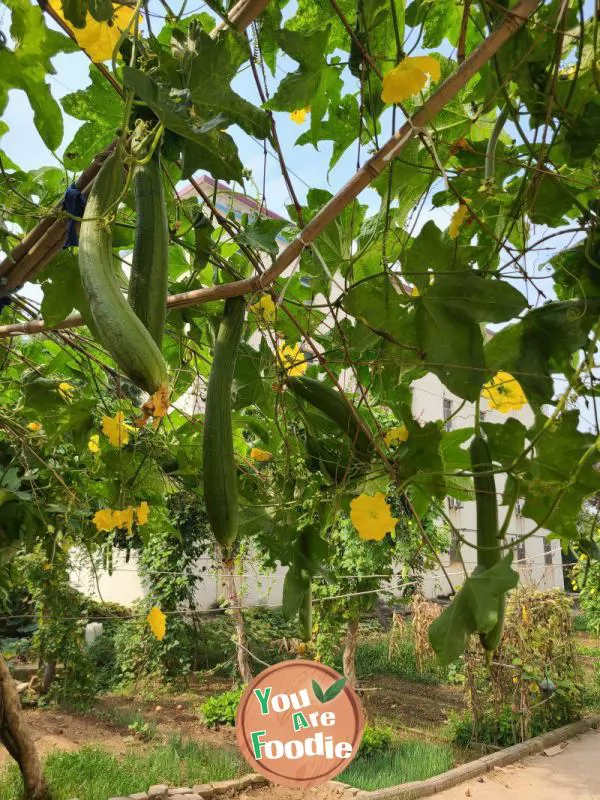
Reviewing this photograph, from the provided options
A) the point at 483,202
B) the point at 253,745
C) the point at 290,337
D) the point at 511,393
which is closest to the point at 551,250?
the point at 483,202

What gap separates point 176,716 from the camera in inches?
252

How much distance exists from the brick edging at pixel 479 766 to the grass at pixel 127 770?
3.59 feet

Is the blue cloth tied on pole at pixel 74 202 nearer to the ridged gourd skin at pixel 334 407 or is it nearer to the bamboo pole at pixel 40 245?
the bamboo pole at pixel 40 245

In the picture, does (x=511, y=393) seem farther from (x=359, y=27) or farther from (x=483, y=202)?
(x=359, y=27)

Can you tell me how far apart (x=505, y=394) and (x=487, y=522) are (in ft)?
1.01

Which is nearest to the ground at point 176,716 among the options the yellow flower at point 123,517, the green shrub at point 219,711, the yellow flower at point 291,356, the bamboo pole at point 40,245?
the green shrub at point 219,711

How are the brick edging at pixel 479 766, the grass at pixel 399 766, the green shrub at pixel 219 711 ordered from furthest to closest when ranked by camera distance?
the green shrub at pixel 219 711
the grass at pixel 399 766
the brick edging at pixel 479 766

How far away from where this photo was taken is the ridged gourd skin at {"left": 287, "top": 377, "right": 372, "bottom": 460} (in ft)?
3.68

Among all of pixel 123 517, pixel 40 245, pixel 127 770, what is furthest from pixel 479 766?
pixel 40 245

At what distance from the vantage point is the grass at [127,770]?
13.8ft

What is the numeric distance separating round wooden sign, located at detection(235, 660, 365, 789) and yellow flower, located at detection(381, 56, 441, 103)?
2132mm

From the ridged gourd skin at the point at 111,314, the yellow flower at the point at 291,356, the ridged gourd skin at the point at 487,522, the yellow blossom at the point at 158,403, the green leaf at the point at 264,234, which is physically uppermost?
the green leaf at the point at 264,234

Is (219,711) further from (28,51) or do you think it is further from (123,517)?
(28,51)

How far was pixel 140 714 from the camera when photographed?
6.30 m
